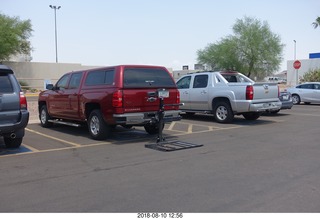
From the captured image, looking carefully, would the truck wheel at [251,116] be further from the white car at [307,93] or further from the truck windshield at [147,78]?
the white car at [307,93]

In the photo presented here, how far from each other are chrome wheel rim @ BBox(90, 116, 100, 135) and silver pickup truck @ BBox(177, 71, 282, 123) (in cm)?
519

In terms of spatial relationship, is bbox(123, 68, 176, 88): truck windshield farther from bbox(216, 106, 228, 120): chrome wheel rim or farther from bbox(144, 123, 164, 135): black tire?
bbox(216, 106, 228, 120): chrome wheel rim

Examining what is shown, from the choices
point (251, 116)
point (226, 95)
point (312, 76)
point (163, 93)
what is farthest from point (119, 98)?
point (312, 76)

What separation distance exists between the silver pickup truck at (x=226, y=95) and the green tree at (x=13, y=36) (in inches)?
1119

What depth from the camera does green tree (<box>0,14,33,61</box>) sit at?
37741 millimetres

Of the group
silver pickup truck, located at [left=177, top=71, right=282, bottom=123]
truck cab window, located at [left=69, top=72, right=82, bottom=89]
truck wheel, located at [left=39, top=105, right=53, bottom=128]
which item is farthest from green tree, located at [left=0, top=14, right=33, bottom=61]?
truck cab window, located at [left=69, top=72, right=82, bottom=89]

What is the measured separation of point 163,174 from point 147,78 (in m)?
3.98

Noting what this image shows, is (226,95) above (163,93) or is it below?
below

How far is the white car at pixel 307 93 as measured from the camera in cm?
2197

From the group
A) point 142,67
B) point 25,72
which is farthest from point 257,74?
point 142,67

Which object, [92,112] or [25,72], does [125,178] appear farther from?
[25,72]

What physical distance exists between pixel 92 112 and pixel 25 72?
34.2 m

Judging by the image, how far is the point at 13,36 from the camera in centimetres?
3794

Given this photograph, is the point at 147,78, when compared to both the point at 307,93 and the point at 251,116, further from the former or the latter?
the point at 307,93
